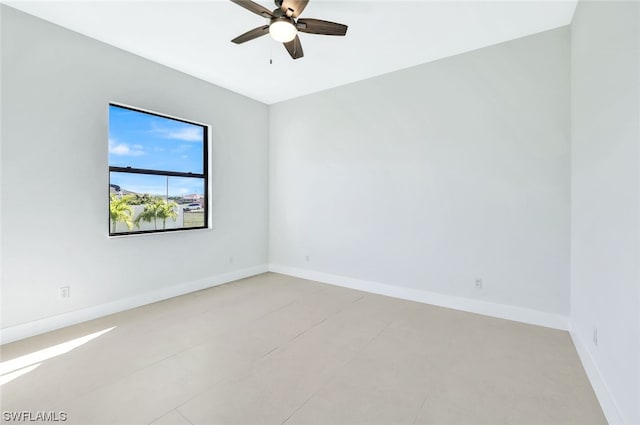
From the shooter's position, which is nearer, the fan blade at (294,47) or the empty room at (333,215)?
the empty room at (333,215)

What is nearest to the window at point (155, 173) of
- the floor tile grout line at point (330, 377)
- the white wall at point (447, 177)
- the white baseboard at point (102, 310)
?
the white baseboard at point (102, 310)

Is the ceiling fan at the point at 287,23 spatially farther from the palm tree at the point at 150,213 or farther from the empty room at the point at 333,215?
the palm tree at the point at 150,213

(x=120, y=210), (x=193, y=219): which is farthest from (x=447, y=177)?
(x=120, y=210)

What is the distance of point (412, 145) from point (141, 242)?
3515mm

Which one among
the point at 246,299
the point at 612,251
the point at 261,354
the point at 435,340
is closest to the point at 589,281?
the point at 612,251

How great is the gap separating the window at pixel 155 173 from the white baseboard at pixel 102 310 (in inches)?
30.3

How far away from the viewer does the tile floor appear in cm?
169

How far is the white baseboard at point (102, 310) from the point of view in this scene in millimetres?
2570

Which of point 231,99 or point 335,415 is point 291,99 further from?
point 335,415

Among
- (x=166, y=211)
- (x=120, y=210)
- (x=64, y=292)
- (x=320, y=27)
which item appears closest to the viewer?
(x=320, y=27)

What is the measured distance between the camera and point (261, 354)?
233cm

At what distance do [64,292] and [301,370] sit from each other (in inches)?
98.5

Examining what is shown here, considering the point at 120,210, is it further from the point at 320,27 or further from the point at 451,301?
the point at 451,301

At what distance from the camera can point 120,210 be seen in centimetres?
329
